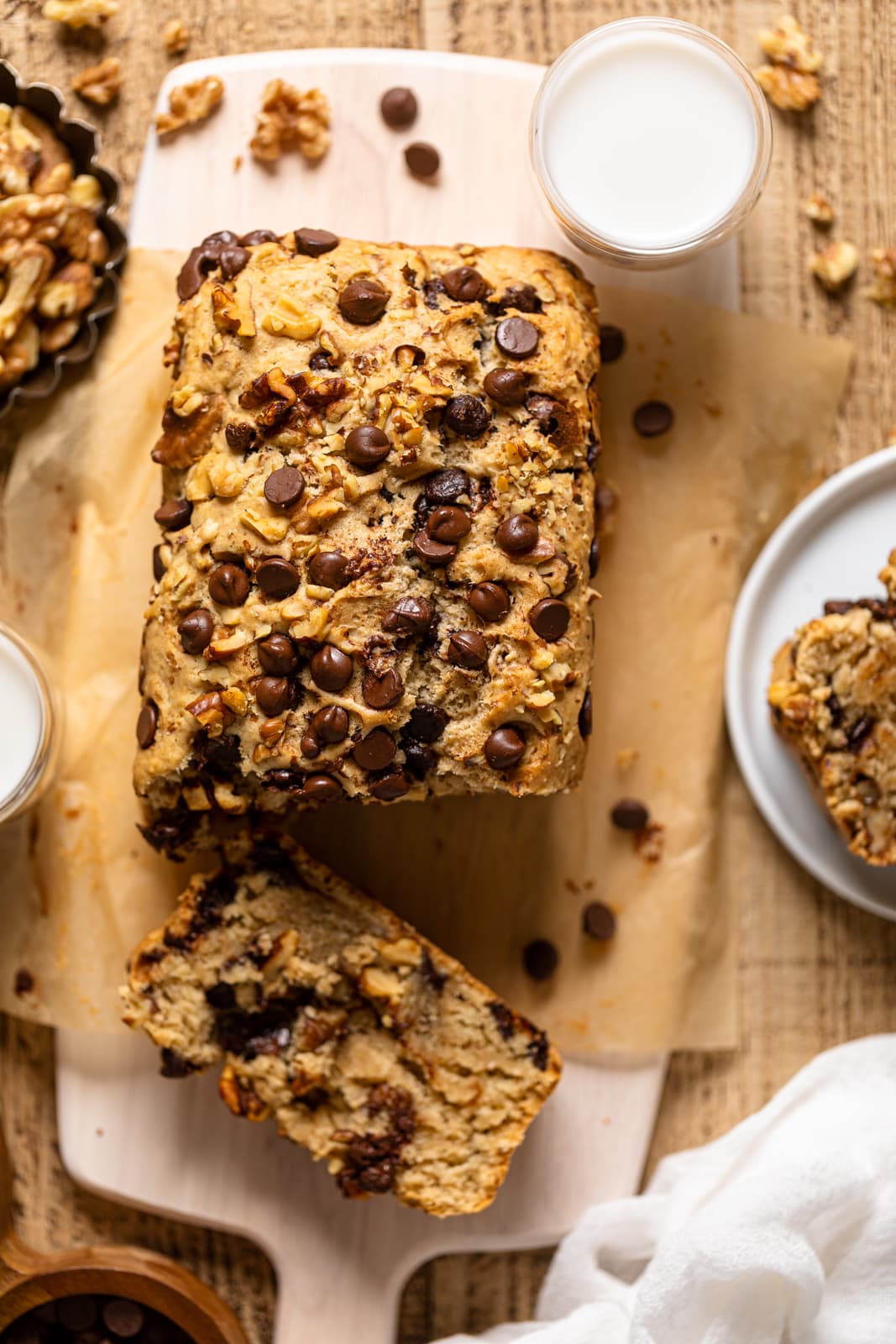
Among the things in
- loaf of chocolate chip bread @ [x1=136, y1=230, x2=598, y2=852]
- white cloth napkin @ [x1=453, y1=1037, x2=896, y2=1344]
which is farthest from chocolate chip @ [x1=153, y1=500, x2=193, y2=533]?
white cloth napkin @ [x1=453, y1=1037, x2=896, y2=1344]

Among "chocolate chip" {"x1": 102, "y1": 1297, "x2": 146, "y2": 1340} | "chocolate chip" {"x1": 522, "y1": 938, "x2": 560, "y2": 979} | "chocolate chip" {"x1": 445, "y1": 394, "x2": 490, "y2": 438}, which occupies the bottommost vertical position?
"chocolate chip" {"x1": 102, "y1": 1297, "x2": 146, "y2": 1340}

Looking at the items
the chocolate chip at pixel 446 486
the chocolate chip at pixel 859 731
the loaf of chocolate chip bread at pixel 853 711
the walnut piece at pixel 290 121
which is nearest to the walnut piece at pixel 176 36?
the walnut piece at pixel 290 121

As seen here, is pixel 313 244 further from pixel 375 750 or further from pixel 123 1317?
pixel 123 1317

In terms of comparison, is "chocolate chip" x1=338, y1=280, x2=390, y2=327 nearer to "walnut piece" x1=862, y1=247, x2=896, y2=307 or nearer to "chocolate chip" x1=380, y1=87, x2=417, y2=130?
"chocolate chip" x1=380, y1=87, x2=417, y2=130

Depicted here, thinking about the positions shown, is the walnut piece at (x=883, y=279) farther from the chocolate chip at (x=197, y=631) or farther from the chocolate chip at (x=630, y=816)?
the chocolate chip at (x=197, y=631)

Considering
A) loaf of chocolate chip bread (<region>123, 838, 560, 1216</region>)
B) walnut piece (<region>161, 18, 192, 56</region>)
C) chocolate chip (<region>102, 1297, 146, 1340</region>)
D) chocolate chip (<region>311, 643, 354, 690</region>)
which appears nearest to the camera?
chocolate chip (<region>311, 643, 354, 690</region>)

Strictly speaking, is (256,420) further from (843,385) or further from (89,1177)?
(89,1177)

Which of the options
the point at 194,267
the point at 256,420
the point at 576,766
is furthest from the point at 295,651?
the point at 194,267
